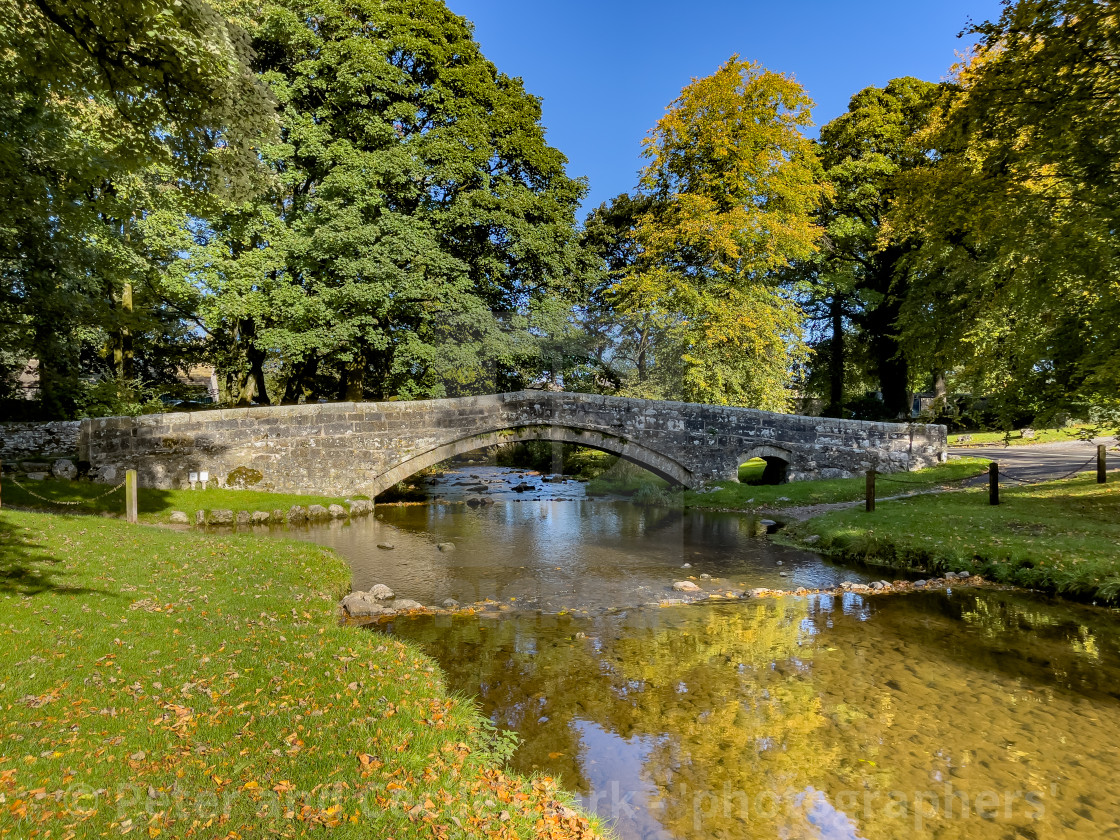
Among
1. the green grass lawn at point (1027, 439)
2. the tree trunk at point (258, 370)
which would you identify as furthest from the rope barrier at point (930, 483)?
the tree trunk at point (258, 370)

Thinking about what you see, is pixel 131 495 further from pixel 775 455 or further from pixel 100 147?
pixel 775 455

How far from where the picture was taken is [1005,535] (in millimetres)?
11680

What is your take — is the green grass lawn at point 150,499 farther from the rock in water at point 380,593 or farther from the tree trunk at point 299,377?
the rock in water at point 380,593

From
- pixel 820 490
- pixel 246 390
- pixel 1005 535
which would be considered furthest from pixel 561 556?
pixel 246 390

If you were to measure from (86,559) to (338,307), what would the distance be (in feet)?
39.6

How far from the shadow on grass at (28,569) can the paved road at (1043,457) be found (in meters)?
21.4

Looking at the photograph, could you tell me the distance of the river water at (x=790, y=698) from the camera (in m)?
4.68

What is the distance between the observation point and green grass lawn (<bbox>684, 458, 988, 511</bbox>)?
59.7 feet

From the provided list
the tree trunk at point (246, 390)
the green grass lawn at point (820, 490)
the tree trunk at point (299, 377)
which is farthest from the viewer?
the tree trunk at point (246, 390)

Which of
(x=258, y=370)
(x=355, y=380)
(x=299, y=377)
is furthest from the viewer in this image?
(x=299, y=377)

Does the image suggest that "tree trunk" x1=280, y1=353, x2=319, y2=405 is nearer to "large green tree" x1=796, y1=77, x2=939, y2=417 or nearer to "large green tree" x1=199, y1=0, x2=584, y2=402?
"large green tree" x1=199, y1=0, x2=584, y2=402

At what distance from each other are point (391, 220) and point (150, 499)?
1076cm

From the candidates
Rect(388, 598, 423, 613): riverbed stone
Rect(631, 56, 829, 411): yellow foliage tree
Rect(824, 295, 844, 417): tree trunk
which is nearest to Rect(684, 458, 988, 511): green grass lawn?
Rect(631, 56, 829, 411): yellow foliage tree

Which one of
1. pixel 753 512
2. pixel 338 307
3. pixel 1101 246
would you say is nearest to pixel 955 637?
pixel 1101 246
